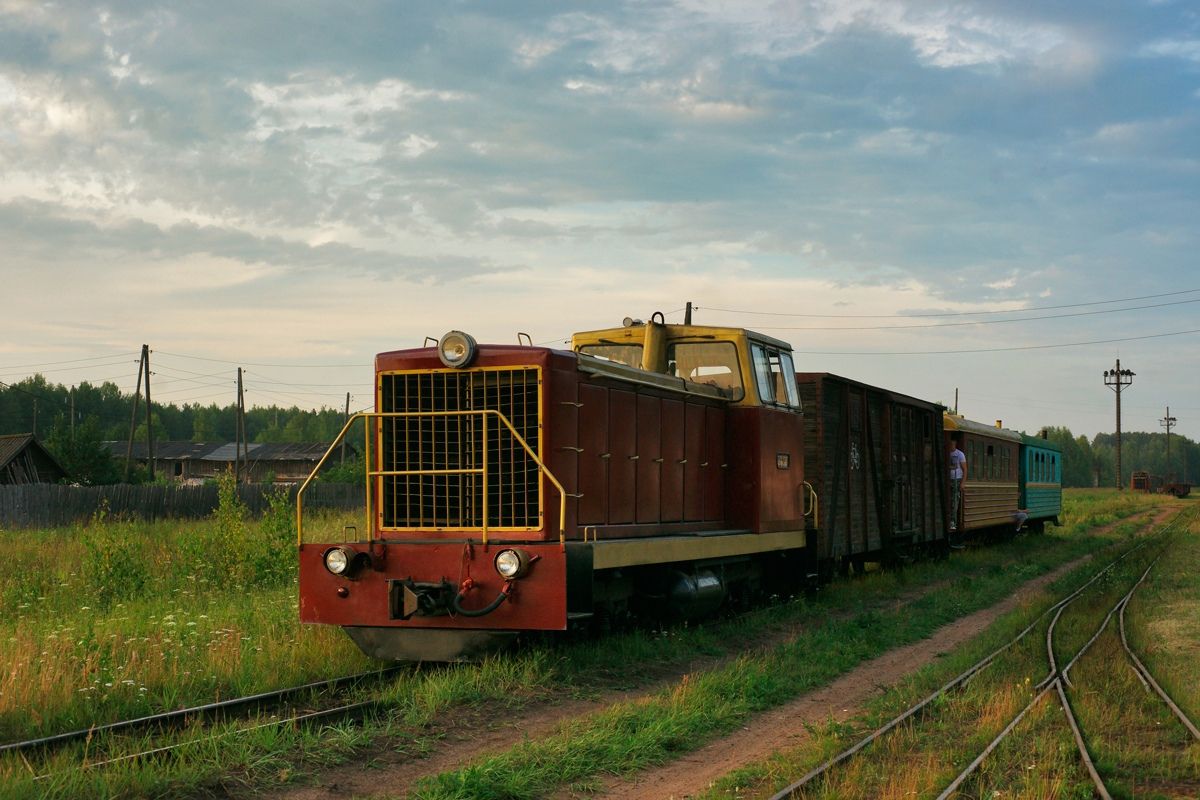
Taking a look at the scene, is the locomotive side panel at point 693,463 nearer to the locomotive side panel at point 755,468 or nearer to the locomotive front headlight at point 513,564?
the locomotive side panel at point 755,468

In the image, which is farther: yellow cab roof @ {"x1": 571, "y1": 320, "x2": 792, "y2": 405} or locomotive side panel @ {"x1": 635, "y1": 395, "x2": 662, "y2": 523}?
yellow cab roof @ {"x1": 571, "y1": 320, "x2": 792, "y2": 405}

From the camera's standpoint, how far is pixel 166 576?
561 inches

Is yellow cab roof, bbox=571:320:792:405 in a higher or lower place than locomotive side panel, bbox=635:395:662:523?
higher

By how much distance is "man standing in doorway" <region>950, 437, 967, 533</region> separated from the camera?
21672 millimetres

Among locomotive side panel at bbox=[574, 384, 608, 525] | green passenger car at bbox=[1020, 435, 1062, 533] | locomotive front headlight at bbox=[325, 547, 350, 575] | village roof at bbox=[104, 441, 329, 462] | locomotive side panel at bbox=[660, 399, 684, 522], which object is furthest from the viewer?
village roof at bbox=[104, 441, 329, 462]

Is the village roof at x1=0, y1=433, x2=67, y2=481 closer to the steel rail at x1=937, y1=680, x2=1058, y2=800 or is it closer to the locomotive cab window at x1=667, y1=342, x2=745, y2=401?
the locomotive cab window at x1=667, y1=342, x2=745, y2=401

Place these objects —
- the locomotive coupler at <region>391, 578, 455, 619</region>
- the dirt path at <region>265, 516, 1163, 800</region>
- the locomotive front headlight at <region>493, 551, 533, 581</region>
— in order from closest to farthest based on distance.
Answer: the dirt path at <region>265, 516, 1163, 800</region>
the locomotive front headlight at <region>493, 551, 533, 581</region>
the locomotive coupler at <region>391, 578, 455, 619</region>

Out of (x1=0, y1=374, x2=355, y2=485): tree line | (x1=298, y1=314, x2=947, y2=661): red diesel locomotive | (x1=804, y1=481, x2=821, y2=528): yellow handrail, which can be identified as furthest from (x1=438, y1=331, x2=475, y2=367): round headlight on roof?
(x1=0, y1=374, x2=355, y2=485): tree line

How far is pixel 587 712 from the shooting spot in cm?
756

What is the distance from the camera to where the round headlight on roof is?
866 centimetres

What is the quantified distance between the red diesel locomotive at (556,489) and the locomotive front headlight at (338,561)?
0.05 feet

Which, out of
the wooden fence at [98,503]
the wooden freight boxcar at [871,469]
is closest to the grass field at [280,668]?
the wooden freight boxcar at [871,469]

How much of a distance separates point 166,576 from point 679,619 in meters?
7.51

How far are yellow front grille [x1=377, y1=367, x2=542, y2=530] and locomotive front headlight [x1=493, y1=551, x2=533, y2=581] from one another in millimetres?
580
